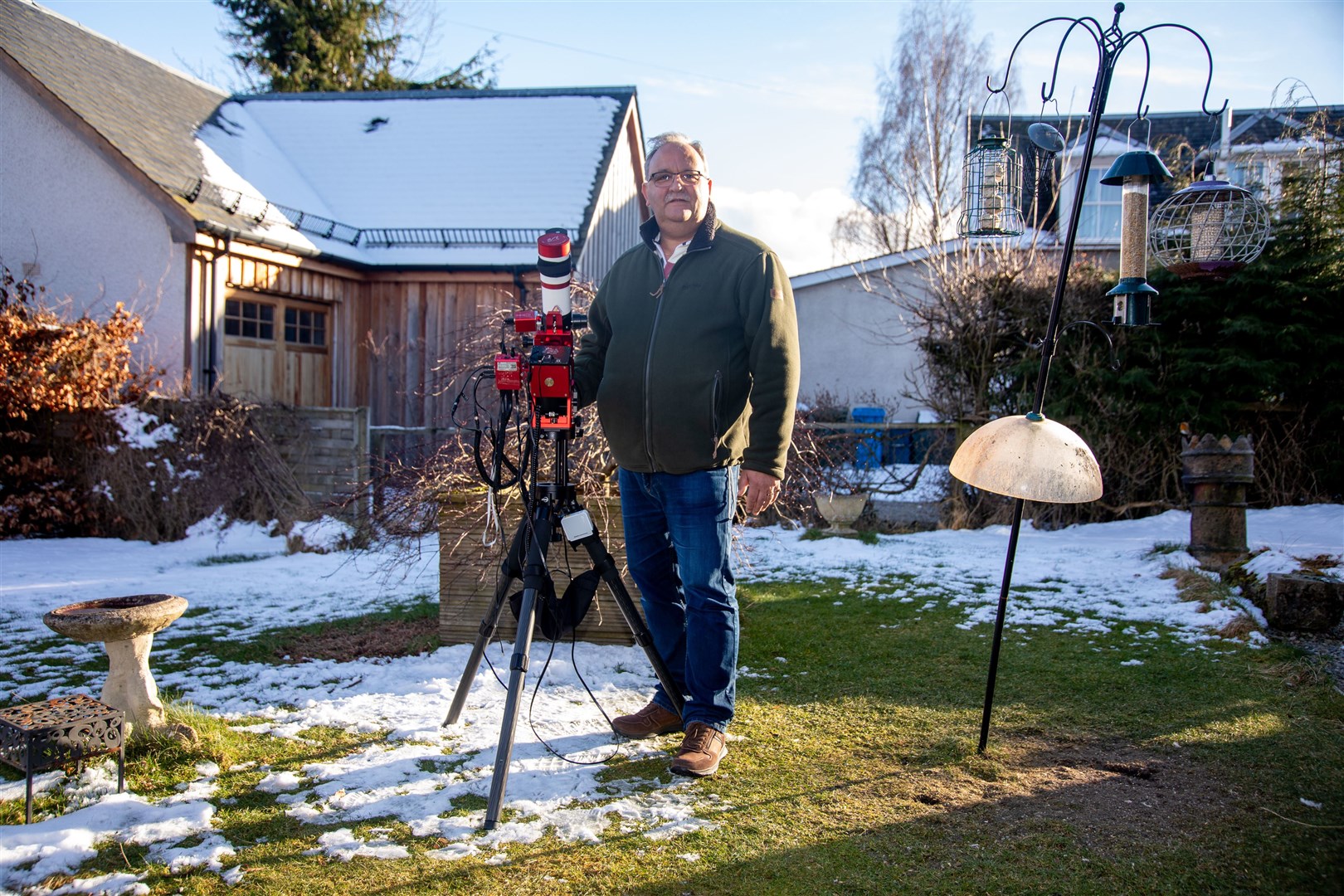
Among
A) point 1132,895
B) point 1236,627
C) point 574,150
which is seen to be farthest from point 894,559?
point 574,150

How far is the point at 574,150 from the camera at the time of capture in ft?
41.3

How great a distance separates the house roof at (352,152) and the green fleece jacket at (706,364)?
8.02m

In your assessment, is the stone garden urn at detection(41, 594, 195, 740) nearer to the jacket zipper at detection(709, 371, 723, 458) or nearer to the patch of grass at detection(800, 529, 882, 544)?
the jacket zipper at detection(709, 371, 723, 458)

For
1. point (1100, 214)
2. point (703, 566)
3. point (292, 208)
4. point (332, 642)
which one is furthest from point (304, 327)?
point (1100, 214)

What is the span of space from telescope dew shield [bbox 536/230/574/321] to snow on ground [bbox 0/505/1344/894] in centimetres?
137

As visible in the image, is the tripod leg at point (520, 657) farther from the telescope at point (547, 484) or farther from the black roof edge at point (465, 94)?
the black roof edge at point (465, 94)

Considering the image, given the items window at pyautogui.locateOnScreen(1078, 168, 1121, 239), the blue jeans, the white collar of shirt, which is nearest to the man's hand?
the blue jeans

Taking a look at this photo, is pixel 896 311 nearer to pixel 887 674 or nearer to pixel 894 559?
pixel 894 559

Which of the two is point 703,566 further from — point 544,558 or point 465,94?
point 465,94

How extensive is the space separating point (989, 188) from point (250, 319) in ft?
29.5

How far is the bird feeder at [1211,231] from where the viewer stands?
12.0 feet

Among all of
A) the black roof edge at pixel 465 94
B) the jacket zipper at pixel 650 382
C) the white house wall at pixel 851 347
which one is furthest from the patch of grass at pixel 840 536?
the white house wall at pixel 851 347

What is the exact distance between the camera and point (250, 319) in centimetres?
1037

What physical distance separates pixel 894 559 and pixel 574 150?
8135mm
